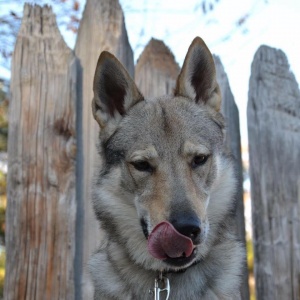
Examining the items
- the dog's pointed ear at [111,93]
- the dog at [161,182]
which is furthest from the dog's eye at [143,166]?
the dog's pointed ear at [111,93]

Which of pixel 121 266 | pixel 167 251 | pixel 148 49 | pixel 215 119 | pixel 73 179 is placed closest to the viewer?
pixel 167 251

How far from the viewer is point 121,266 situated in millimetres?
3188

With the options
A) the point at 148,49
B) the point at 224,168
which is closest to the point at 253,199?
the point at 224,168

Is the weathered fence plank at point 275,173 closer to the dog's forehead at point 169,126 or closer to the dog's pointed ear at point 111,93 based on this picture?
the dog's forehead at point 169,126

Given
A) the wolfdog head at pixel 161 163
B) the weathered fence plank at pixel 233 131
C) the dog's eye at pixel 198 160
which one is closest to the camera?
the wolfdog head at pixel 161 163

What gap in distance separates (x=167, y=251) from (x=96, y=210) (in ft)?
2.90

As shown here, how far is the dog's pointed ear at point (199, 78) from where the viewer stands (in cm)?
326

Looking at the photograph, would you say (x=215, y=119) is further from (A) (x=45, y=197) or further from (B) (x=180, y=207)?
(A) (x=45, y=197)

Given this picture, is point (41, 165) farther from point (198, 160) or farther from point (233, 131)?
point (233, 131)

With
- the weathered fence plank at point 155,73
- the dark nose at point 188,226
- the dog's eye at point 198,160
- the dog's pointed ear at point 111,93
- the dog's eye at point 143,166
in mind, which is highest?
the weathered fence plank at point 155,73

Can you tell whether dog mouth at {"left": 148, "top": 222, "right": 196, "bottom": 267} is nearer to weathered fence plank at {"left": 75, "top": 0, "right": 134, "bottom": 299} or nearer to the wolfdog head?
the wolfdog head

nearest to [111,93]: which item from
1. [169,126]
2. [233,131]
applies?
[169,126]

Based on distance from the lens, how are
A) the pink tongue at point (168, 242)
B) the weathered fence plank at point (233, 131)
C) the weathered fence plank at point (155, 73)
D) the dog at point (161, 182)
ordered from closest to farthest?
the pink tongue at point (168, 242)
the dog at point (161, 182)
the weathered fence plank at point (233, 131)
the weathered fence plank at point (155, 73)

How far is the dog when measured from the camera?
2939 mm
